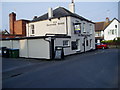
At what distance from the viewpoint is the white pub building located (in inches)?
544

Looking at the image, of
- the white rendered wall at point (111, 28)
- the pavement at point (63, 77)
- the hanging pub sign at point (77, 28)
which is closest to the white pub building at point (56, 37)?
the hanging pub sign at point (77, 28)

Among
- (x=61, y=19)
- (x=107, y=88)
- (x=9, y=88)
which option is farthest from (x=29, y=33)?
(x=107, y=88)

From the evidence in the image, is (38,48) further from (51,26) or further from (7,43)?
(7,43)

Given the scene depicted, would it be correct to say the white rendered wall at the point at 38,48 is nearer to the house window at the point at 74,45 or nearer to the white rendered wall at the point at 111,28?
the house window at the point at 74,45

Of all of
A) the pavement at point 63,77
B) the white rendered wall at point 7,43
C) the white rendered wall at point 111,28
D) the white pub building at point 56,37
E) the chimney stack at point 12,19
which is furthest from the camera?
the white rendered wall at point 111,28

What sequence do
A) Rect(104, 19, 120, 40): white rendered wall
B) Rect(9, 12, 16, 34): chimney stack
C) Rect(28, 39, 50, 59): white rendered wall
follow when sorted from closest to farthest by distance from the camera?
Rect(28, 39, 50, 59): white rendered wall, Rect(9, 12, 16, 34): chimney stack, Rect(104, 19, 120, 40): white rendered wall

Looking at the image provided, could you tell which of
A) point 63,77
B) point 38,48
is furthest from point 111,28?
point 63,77

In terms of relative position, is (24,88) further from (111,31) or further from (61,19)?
(111,31)

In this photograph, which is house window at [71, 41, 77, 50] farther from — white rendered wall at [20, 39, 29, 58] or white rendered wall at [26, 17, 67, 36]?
white rendered wall at [20, 39, 29, 58]

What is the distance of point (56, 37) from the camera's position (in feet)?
48.0

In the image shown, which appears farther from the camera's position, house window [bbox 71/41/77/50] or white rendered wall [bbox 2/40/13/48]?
house window [bbox 71/41/77/50]

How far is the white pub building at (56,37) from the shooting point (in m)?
13.8

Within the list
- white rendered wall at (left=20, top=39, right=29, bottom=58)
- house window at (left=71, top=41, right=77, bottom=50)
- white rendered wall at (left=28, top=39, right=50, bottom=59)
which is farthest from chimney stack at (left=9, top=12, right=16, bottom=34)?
house window at (left=71, top=41, right=77, bottom=50)

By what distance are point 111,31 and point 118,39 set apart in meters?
5.52
